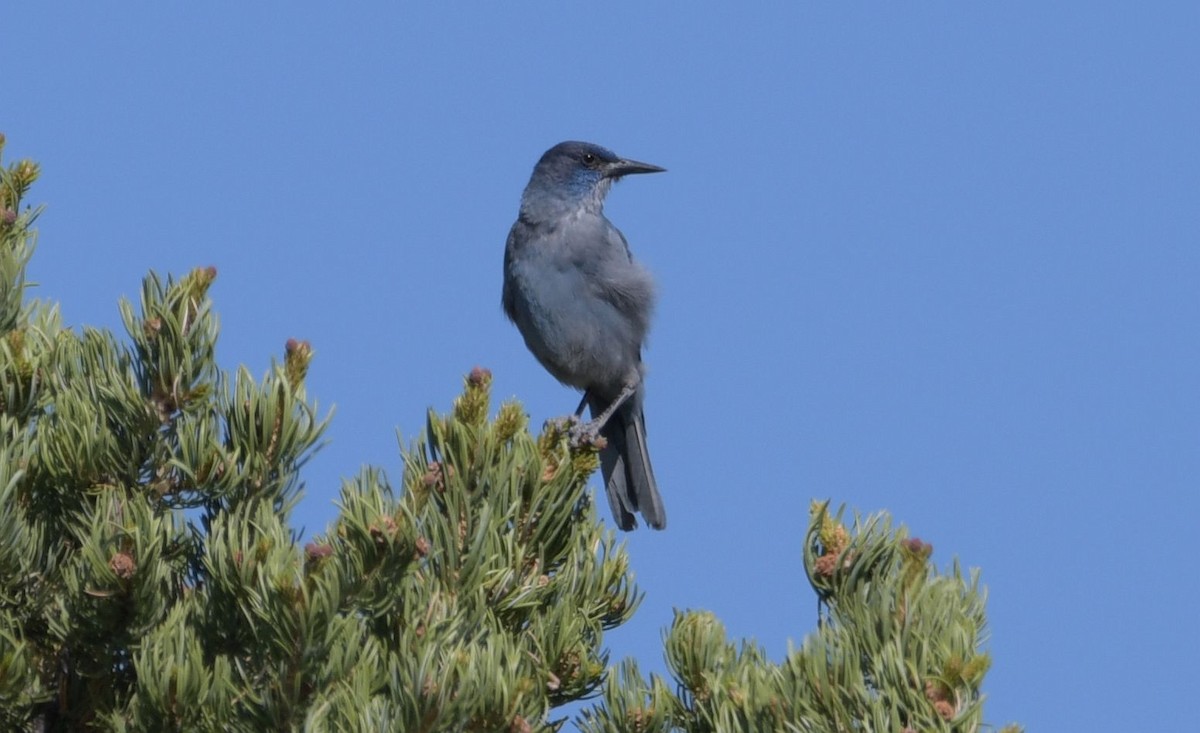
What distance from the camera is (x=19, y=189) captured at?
3805 mm

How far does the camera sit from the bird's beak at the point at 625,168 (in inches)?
333

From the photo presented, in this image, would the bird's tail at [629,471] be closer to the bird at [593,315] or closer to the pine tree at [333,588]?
the bird at [593,315]

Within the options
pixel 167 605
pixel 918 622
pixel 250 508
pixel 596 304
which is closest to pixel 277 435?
pixel 250 508

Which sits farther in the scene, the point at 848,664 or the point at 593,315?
the point at 593,315

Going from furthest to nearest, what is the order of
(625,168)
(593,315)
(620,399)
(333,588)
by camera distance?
(625,168)
(620,399)
(593,315)
(333,588)

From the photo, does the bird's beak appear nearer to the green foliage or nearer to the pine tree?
the pine tree

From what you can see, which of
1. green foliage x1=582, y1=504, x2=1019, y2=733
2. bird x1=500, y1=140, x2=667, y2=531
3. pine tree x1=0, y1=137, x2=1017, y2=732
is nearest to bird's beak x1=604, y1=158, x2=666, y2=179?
bird x1=500, y1=140, x2=667, y2=531

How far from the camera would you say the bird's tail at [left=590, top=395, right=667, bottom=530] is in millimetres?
7445

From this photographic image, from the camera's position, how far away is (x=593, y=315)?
7395 millimetres

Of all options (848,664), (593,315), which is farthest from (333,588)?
(593,315)

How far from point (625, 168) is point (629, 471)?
183cm

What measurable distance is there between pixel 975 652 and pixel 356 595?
3.34 ft

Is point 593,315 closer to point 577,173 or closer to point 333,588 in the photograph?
point 577,173

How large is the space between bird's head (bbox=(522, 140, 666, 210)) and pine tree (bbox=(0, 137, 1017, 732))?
4.96 meters
